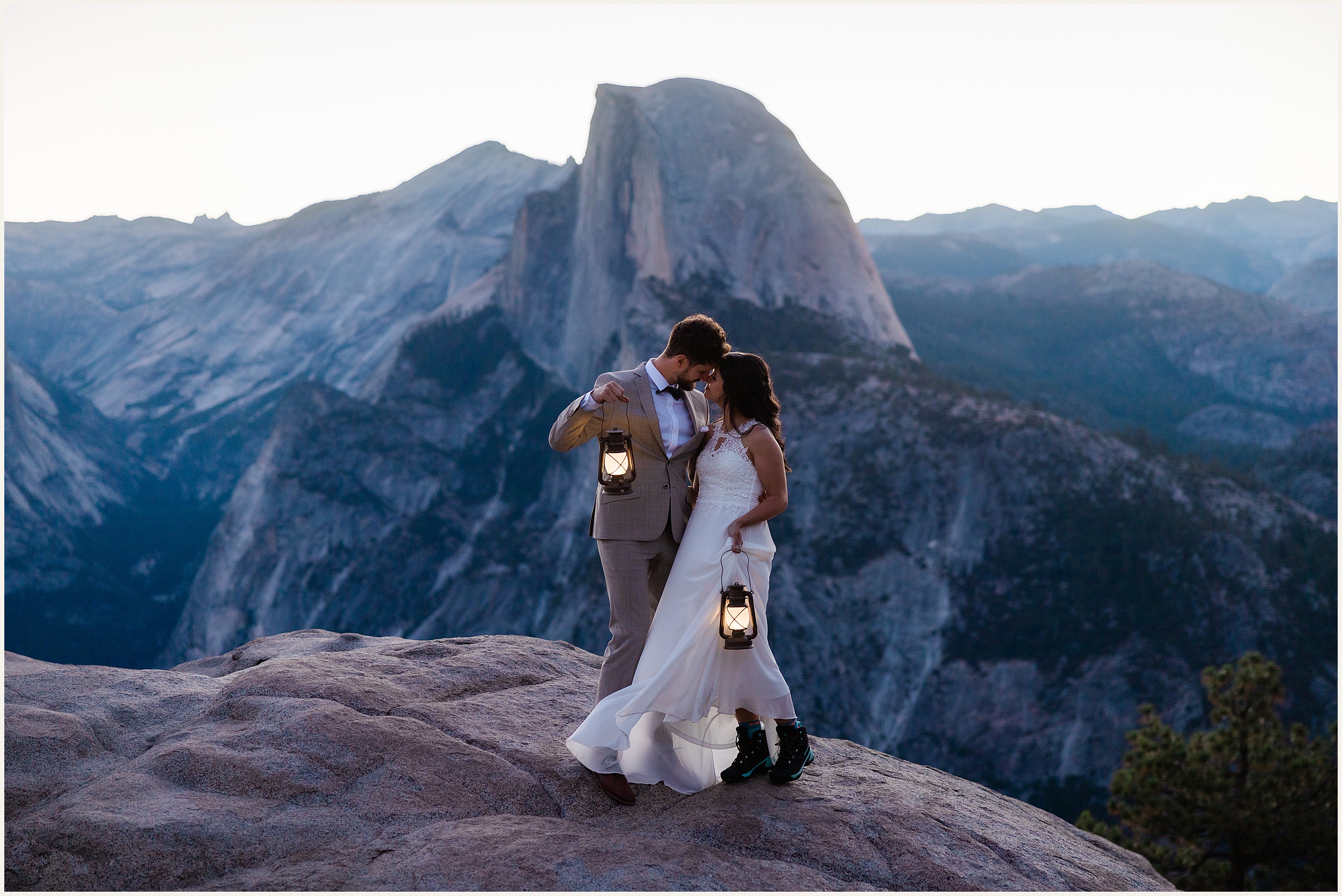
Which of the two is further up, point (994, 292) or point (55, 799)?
point (994, 292)

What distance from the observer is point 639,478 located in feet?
16.9

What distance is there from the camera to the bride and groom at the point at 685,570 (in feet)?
16.7

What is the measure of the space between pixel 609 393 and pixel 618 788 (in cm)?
200

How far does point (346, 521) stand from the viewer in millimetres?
52219

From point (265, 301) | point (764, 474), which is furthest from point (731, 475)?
point (265, 301)

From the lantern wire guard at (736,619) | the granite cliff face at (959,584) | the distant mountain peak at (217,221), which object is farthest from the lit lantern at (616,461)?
the distant mountain peak at (217,221)

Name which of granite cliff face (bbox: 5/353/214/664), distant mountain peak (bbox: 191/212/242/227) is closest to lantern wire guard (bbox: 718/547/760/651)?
granite cliff face (bbox: 5/353/214/664)

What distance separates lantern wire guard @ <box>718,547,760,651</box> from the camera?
16.1ft

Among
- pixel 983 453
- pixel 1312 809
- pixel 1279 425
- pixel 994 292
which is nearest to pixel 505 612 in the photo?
pixel 983 453

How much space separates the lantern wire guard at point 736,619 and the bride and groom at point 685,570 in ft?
0.35

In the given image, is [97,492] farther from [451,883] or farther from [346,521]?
[451,883]

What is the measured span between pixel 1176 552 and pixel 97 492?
64889mm

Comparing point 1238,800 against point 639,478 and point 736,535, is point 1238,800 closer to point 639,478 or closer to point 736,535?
point 736,535

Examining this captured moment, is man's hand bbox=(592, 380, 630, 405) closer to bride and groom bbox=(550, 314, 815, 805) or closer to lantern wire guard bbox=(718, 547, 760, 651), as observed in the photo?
bride and groom bbox=(550, 314, 815, 805)
